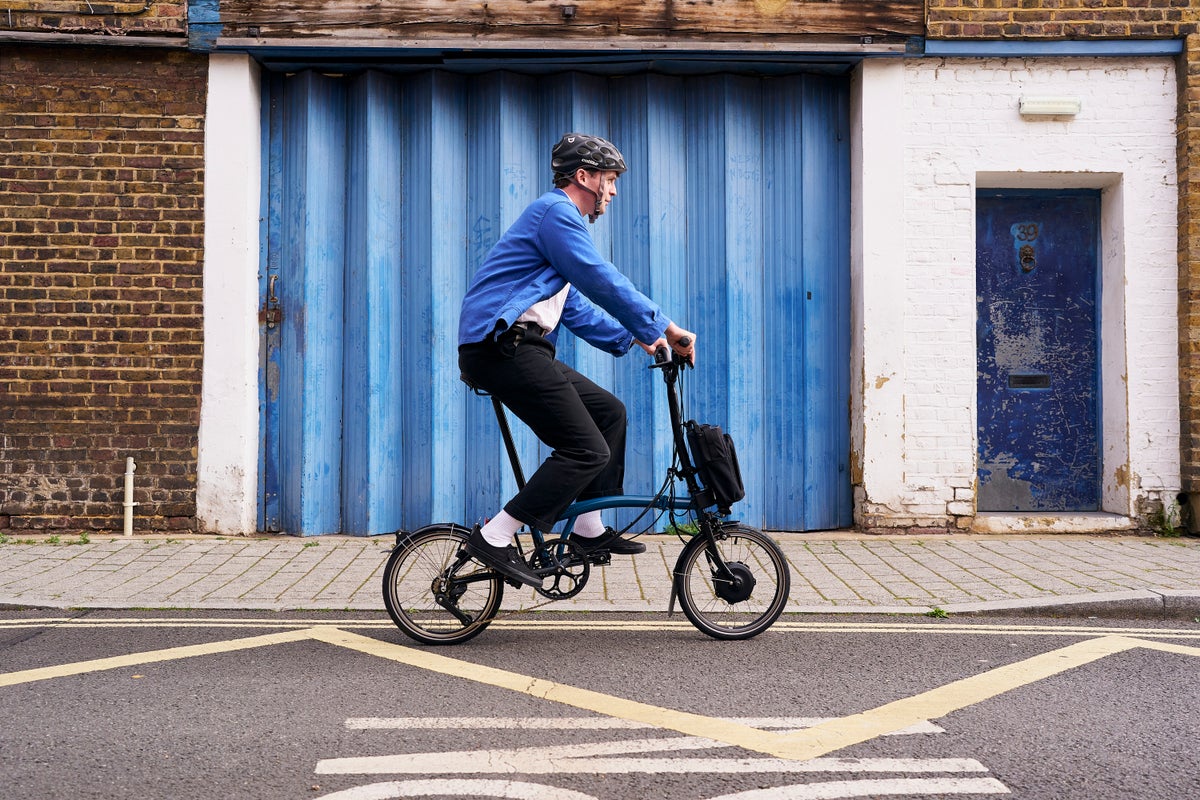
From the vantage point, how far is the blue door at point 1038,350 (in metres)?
8.12

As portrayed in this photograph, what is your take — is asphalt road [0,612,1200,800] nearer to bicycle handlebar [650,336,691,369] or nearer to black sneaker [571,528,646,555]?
black sneaker [571,528,646,555]

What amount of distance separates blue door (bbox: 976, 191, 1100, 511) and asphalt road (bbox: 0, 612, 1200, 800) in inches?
128

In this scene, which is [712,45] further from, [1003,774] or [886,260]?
[1003,774]

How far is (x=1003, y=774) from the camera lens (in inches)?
115

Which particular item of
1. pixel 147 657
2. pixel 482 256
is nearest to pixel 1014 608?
pixel 147 657

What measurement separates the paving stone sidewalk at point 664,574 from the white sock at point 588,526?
81 cm

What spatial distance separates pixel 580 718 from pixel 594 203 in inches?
87.8

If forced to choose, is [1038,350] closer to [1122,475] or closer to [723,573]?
[1122,475]

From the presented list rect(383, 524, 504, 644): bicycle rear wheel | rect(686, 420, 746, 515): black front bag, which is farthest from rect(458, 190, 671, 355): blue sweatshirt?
rect(383, 524, 504, 644): bicycle rear wheel

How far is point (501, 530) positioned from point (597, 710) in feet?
3.44

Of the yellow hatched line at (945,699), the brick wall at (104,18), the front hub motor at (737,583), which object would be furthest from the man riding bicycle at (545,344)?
the brick wall at (104,18)

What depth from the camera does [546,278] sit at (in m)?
4.46

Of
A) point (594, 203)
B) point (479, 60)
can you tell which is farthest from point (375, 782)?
point (479, 60)

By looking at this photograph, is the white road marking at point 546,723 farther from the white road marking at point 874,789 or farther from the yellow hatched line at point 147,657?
the yellow hatched line at point 147,657
